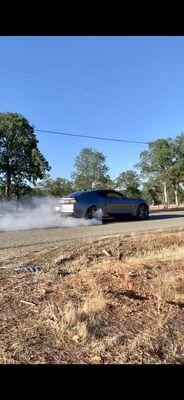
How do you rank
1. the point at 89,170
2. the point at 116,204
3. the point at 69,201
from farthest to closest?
the point at 89,170 → the point at 116,204 → the point at 69,201

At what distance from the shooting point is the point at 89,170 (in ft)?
105

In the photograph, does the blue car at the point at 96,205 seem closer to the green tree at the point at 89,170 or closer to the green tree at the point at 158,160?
the green tree at the point at 89,170

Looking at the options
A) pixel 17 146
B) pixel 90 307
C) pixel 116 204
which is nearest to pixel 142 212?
pixel 116 204

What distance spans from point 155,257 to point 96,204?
767 centimetres

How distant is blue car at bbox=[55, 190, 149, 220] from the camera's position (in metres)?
16.4

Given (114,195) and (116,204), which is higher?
(114,195)

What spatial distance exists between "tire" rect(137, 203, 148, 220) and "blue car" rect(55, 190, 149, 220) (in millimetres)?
129

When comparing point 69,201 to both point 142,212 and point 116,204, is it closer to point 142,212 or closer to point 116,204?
point 116,204

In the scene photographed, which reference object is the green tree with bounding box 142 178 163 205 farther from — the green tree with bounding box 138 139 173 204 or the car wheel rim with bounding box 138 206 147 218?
the car wheel rim with bounding box 138 206 147 218

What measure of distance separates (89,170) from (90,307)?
88.8 feet

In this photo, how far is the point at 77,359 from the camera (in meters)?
3.99

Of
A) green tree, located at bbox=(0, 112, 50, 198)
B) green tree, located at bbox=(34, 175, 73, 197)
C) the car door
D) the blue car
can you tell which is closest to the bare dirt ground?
the blue car
